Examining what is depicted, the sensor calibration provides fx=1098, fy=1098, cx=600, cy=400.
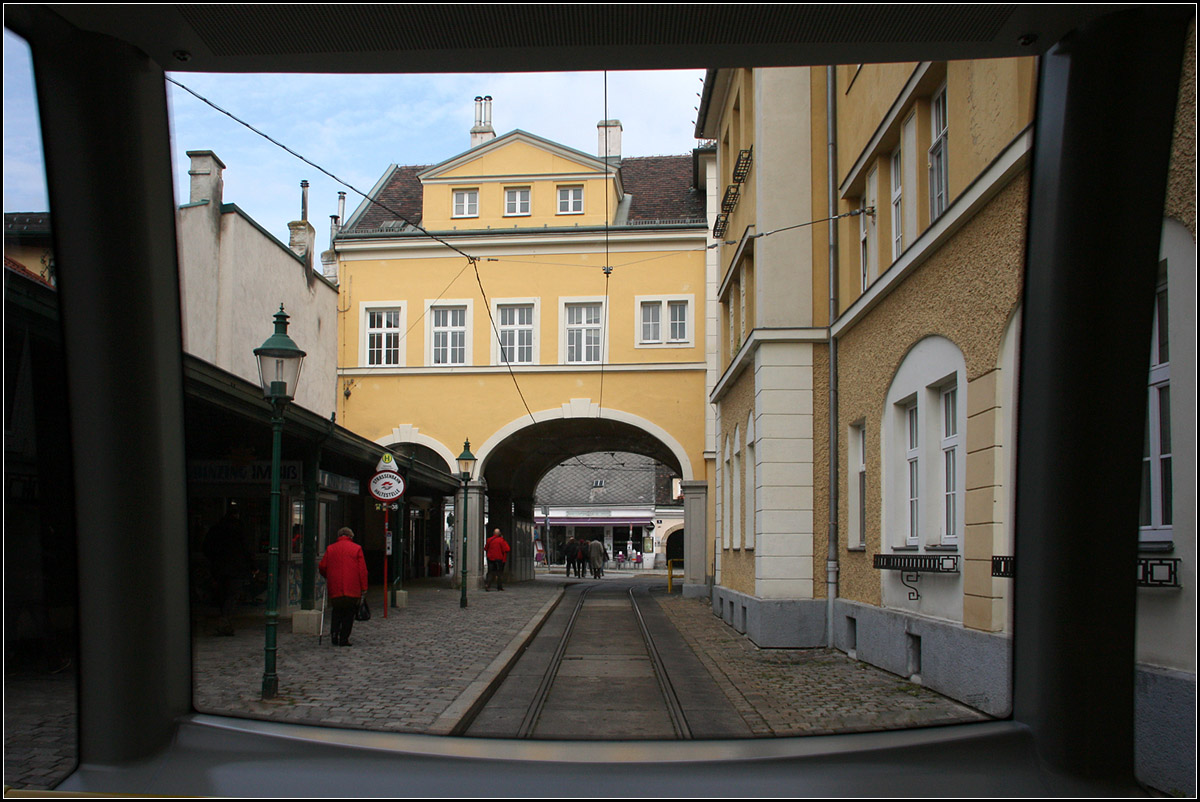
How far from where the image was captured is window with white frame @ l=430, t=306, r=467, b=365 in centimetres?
3041

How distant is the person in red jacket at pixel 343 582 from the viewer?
13.2m

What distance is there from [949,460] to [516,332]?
68.7ft

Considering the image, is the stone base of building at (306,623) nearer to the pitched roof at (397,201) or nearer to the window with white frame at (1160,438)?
the window with white frame at (1160,438)

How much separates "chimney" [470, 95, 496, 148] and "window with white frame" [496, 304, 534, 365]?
30.3ft

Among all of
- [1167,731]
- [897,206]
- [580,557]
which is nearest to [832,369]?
[897,206]

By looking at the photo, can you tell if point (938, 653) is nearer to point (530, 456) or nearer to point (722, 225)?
point (722, 225)

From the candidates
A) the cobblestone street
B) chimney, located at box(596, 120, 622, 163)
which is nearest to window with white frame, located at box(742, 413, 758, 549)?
the cobblestone street

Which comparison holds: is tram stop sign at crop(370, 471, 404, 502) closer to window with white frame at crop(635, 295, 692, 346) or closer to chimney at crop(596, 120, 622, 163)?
window with white frame at crop(635, 295, 692, 346)

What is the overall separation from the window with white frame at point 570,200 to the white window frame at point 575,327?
2.67 m

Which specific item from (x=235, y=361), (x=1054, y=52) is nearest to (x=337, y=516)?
(x=235, y=361)

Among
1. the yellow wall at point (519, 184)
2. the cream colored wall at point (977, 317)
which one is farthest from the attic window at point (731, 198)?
the yellow wall at point (519, 184)

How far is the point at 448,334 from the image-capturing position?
3052cm

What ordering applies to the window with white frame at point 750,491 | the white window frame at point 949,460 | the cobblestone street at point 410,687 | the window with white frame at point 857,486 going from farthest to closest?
the window with white frame at point 750,491, the window with white frame at point 857,486, the white window frame at point 949,460, the cobblestone street at point 410,687

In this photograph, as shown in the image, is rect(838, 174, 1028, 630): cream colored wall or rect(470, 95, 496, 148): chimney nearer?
rect(838, 174, 1028, 630): cream colored wall
